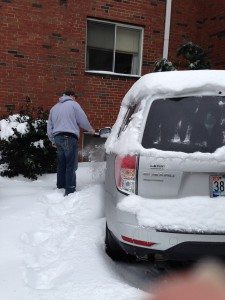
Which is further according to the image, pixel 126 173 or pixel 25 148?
pixel 25 148

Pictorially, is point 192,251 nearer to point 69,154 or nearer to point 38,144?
point 69,154

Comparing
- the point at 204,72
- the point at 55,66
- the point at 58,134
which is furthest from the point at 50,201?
the point at 55,66

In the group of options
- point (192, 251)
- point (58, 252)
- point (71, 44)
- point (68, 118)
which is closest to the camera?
point (192, 251)

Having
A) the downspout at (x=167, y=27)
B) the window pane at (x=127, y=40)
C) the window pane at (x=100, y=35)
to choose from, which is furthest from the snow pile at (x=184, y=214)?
the downspout at (x=167, y=27)

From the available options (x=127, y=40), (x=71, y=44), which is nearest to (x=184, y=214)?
(x=71, y=44)

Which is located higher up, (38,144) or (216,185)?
(216,185)

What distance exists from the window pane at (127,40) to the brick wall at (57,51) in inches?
9.1

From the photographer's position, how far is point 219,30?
10.5 m

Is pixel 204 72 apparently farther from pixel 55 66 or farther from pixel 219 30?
pixel 219 30

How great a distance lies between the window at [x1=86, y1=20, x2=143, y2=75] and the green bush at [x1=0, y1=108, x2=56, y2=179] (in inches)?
101

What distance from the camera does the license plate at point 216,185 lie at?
3.29 meters

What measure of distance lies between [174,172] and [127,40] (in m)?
7.57

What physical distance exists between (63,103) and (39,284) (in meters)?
3.47

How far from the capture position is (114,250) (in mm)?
4016
